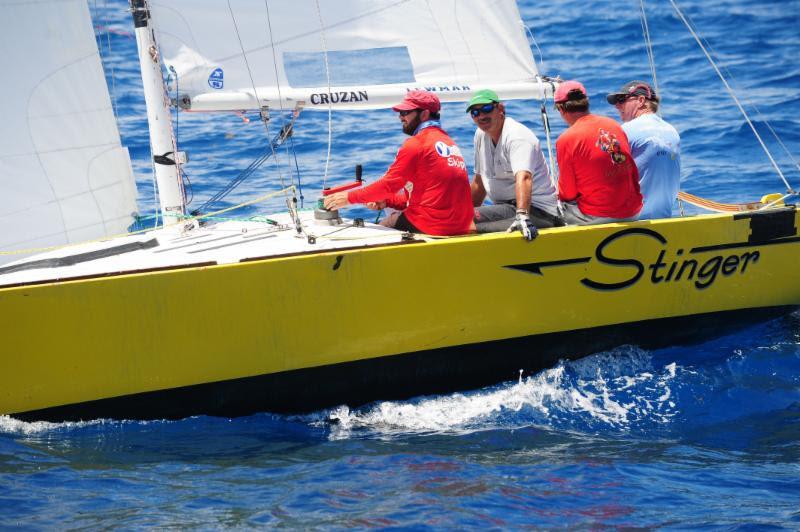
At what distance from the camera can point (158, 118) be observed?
6.52m

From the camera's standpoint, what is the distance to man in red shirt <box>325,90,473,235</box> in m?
6.20

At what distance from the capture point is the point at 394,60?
7.02 meters

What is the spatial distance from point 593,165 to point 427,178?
40.5 inches

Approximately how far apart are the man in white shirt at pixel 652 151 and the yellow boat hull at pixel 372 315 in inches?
13.1

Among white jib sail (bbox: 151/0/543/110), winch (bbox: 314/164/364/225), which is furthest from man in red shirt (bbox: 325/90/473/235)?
white jib sail (bbox: 151/0/543/110)


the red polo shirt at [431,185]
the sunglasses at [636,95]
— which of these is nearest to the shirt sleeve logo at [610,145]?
the sunglasses at [636,95]

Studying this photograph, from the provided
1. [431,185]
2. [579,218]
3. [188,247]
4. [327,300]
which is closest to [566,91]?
[579,218]

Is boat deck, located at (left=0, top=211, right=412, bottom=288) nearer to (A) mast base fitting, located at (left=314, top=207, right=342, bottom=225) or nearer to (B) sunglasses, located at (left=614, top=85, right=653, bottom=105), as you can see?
(A) mast base fitting, located at (left=314, top=207, right=342, bottom=225)

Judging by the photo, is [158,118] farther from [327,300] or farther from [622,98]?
[622,98]

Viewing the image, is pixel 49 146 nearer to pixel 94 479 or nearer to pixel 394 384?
pixel 94 479

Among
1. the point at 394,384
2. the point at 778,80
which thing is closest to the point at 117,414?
the point at 394,384

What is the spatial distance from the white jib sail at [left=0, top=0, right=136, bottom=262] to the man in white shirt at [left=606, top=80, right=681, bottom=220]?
3345 mm

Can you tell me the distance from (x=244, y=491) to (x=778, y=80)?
36.8ft

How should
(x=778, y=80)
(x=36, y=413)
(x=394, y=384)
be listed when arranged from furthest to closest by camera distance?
(x=778, y=80) < (x=394, y=384) < (x=36, y=413)
